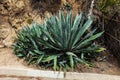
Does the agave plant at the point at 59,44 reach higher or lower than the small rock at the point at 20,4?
lower

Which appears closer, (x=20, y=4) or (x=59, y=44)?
(x=59, y=44)

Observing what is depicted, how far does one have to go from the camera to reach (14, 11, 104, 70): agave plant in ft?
23.0

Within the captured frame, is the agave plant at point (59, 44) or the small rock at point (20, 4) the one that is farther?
the small rock at point (20, 4)

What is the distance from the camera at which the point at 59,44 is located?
7090 millimetres

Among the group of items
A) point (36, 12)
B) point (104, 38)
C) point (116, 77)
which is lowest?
point (116, 77)

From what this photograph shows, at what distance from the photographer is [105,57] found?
7770 mm

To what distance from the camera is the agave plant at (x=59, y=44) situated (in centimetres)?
702

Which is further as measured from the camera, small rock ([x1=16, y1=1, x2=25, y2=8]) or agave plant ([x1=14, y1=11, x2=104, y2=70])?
small rock ([x1=16, y1=1, x2=25, y2=8])

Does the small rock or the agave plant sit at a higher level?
the small rock

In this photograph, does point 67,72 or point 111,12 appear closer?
point 67,72

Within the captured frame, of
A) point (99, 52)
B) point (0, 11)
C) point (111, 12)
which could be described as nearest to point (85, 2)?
point (111, 12)

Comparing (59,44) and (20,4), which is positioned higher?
(20,4)

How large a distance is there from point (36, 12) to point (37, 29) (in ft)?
4.97

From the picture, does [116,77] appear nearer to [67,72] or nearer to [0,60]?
[67,72]
